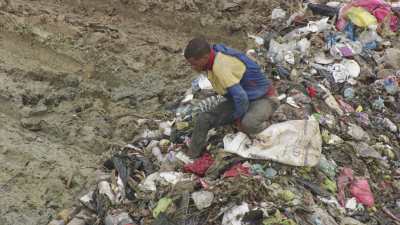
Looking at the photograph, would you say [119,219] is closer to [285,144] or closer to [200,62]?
[200,62]

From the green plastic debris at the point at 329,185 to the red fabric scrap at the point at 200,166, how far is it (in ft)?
2.97

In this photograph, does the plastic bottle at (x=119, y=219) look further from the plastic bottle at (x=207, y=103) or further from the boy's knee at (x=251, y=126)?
→ the plastic bottle at (x=207, y=103)

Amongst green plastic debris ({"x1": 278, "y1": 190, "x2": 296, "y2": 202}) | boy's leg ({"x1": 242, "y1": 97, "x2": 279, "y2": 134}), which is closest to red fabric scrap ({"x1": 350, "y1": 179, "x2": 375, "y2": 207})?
green plastic debris ({"x1": 278, "y1": 190, "x2": 296, "y2": 202})

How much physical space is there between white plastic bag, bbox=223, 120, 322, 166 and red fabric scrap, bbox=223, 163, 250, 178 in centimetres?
11

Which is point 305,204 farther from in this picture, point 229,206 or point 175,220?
point 175,220

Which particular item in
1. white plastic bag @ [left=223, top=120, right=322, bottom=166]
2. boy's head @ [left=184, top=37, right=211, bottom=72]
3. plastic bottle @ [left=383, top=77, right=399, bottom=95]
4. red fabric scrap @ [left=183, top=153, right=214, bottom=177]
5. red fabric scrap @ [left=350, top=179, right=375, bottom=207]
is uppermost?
boy's head @ [left=184, top=37, right=211, bottom=72]

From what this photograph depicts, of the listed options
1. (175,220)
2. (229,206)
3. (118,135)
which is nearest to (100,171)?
(118,135)

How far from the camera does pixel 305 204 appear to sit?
3.53 metres

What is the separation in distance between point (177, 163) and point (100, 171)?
27.5 inches

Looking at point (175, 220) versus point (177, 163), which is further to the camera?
point (177, 163)

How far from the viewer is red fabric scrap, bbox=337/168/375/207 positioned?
3.78m

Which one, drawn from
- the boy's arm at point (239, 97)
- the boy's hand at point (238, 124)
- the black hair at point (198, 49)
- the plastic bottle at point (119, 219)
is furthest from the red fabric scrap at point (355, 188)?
the plastic bottle at point (119, 219)

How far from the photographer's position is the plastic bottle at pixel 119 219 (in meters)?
3.56

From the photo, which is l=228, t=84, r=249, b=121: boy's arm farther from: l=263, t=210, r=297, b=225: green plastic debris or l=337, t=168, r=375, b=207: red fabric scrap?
l=337, t=168, r=375, b=207: red fabric scrap
